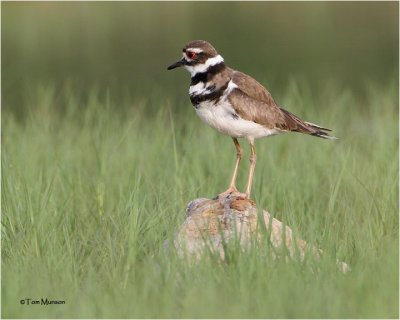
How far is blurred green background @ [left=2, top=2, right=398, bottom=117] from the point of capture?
17.1m

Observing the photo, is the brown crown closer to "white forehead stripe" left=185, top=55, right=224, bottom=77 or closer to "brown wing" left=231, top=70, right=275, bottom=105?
"white forehead stripe" left=185, top=55, right=224, bottom=77

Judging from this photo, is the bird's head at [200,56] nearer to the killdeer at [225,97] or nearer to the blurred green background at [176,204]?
the killdeer at [225,97]

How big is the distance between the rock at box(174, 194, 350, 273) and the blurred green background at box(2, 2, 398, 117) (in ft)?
22.9

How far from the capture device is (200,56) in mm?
7461

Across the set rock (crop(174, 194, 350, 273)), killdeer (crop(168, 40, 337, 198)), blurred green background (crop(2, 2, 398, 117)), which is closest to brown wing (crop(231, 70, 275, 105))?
killdeer (crop(168, 40, 337, 198))

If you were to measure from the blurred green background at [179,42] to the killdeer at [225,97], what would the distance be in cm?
615

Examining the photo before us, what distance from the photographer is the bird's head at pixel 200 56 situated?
7430 mm

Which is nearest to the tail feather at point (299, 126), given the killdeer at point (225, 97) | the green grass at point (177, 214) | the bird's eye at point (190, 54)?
the killdeer at point (225, 97)

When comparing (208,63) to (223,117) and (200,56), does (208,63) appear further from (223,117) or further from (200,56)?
(223,117)

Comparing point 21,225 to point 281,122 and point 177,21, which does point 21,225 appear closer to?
point 281,122

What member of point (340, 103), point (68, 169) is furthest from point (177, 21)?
point (68, 169)

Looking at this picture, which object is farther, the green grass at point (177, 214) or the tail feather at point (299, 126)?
the tail feather at point (299, 126)

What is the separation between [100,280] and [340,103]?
588 centimetres

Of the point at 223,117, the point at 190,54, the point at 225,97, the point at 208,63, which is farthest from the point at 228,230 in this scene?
the point at 190,54
